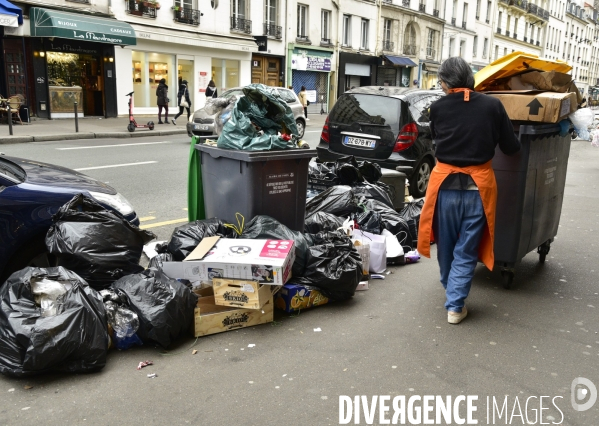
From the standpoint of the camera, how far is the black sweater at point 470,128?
3828mm

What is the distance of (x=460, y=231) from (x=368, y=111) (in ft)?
15.1

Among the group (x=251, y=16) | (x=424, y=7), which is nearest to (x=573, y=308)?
(x=251, y=16)

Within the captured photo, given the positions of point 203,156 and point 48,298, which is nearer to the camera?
point 48,298

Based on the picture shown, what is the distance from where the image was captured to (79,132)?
16.3 m

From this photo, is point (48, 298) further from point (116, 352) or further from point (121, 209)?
point (121, 209)

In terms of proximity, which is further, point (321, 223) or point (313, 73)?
point (313, 73)

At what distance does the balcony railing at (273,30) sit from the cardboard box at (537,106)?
84.8 ft

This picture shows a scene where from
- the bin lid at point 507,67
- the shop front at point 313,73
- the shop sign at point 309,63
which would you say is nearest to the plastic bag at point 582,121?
the bin lid at point 507,67

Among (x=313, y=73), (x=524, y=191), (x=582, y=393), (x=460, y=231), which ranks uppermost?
(x=313, y=73)

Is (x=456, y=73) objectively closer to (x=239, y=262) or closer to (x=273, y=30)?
(x=239, y=262)

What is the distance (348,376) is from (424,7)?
1667 inches

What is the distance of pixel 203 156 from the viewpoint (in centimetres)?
518

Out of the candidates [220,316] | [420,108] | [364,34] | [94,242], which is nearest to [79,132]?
[420,108]

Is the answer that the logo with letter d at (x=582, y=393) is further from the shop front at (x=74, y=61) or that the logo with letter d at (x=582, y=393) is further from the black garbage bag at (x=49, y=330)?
the shop front at (x=74, y=61)
